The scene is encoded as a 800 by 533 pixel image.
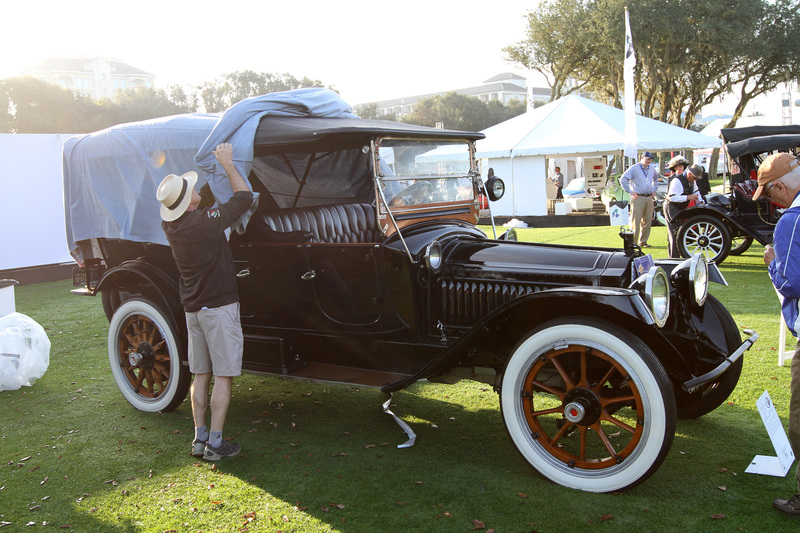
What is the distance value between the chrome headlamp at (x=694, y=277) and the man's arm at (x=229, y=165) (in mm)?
2672

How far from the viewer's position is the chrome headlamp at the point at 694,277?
3.45m

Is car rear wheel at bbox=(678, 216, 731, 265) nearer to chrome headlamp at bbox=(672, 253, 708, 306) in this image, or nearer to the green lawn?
the green lawn

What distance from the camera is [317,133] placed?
11.9 ft

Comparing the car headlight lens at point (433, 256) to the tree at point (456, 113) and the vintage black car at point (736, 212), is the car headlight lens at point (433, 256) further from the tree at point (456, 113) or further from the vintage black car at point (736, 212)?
the tree at point (456, 113)

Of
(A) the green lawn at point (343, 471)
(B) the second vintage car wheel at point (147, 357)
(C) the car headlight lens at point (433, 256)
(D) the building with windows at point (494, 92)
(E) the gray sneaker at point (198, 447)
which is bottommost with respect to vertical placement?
(A) the green lawn at point (343, 471)

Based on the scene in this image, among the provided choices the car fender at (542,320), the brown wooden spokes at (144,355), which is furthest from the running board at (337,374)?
the brown wooden spokes at (144,355)

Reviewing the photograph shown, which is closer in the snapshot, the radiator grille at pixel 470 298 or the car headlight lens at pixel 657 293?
the car headlight lens at pixel 657 293

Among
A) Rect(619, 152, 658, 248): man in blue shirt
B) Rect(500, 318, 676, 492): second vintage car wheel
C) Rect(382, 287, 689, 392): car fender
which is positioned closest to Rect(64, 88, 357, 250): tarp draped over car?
Rect(382, 287, 689, 392): car fender

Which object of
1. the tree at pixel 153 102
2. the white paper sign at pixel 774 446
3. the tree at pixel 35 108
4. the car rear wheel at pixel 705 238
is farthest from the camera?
the tree at pixel 153 102

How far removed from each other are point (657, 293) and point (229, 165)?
2624mm

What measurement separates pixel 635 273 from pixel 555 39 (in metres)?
30.1

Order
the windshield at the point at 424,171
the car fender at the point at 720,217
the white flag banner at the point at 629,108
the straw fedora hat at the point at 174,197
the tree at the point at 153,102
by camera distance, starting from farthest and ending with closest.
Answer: the tree at the point at 153,102 < the white flag banner at the point at 629,108 < the car fender at the point at 720,217 < the windshield at the point at 424,171 < the straw fedora hat at the point at 174,197

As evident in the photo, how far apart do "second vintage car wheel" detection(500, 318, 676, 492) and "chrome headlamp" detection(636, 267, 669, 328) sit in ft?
0.95

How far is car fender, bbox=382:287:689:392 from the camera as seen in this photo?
2977mm
